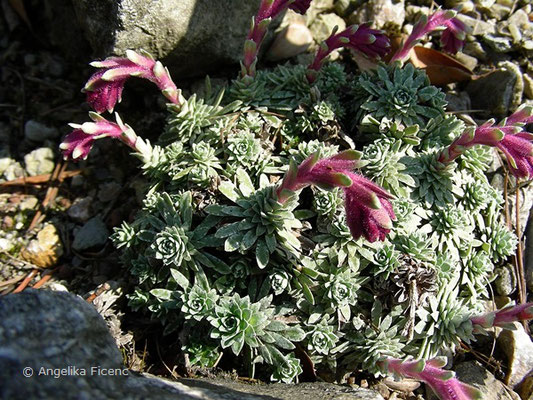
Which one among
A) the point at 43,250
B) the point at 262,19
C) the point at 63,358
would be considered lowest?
the point at 43,250

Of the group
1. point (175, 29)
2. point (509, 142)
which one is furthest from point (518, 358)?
point (175, 29)

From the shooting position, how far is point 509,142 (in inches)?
150

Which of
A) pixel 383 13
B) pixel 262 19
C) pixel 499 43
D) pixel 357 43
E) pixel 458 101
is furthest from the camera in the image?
pixel 383 13

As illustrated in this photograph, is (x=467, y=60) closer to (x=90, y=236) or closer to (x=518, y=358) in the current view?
(x=518, y=358)

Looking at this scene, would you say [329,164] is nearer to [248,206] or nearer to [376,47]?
[248,206]

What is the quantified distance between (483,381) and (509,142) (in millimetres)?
1782

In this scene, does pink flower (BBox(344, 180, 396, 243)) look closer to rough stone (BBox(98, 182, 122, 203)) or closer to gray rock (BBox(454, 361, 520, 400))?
gray rock (BBox(454, 361, 520, 400))

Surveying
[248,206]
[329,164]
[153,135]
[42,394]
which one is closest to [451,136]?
[329,164]

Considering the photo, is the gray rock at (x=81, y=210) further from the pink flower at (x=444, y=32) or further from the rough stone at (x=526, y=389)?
the rough stone at (x=526, y=389)

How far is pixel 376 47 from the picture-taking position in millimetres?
4492

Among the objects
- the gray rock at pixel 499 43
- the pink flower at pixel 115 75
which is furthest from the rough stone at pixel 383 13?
the pink flower at pixel 115 75

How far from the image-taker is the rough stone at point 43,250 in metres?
4.60

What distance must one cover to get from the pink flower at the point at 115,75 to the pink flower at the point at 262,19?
2.38 ft

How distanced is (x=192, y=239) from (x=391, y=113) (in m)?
1.91
